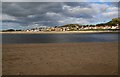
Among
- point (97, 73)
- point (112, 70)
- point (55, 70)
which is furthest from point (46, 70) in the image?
point (112, 70)

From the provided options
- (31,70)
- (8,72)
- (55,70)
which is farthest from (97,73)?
(8,72)

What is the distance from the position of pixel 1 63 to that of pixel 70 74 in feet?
18.1

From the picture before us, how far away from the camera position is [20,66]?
1273 centimetres

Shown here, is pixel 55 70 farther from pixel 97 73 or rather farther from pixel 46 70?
pixel 97 73

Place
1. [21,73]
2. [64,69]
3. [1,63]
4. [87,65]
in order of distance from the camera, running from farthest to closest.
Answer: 1. [1,63]
2. [87,65]
3. [64,69]
4. [21,73]

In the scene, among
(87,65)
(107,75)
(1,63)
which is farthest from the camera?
(1,63)

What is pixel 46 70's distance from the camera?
11.3 metres

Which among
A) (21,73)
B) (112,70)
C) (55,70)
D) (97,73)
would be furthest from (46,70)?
(112,70)

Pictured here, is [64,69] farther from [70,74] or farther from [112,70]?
[112,70]

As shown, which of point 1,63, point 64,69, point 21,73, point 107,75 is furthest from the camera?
point 1,63

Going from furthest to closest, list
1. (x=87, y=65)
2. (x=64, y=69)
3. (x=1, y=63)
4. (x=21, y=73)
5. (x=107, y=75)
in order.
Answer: (x=1, y=63) → (x=87, y=65) → (x=64, y=69) → (x=21, y=73) → (x=107, y=75)

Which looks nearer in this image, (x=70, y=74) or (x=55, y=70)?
(x=70, y=74)

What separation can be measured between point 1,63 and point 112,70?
23.5 ft

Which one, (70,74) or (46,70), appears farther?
(46,70)
